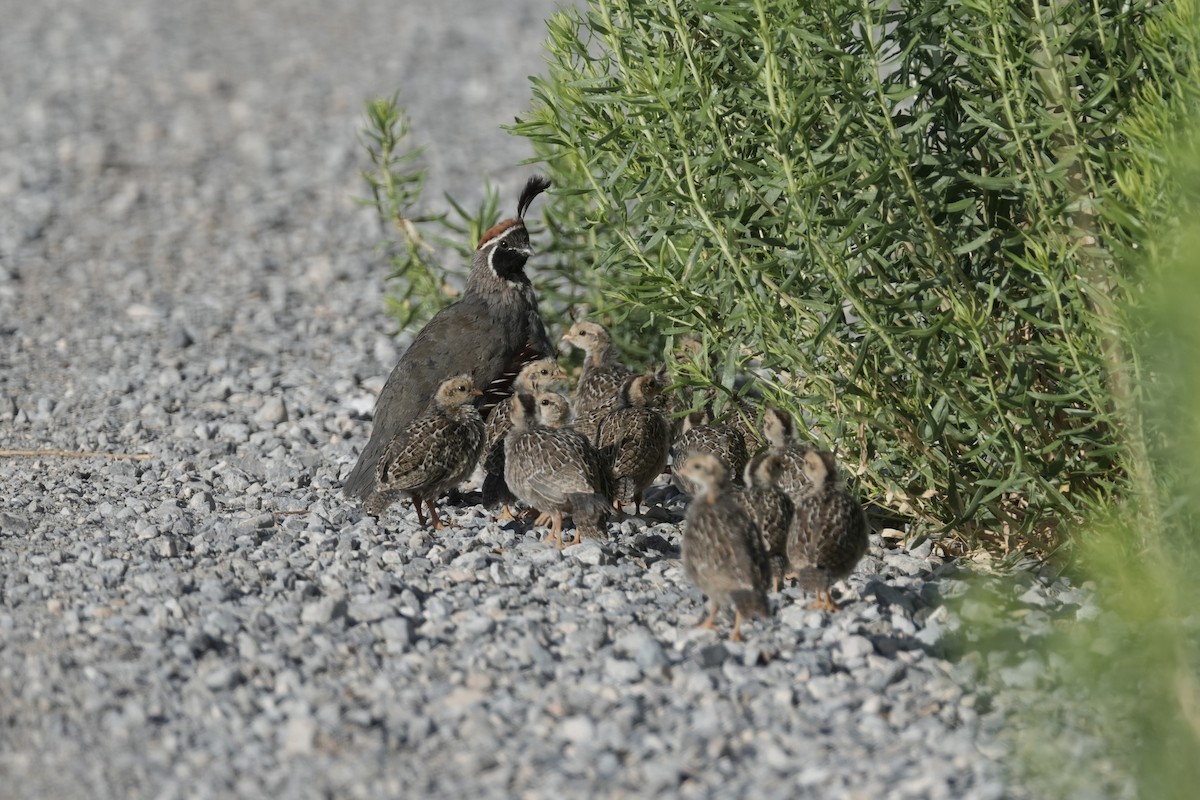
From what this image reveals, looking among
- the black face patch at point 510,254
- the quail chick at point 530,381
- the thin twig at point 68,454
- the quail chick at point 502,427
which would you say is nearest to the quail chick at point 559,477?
the quail chick at point 502,427

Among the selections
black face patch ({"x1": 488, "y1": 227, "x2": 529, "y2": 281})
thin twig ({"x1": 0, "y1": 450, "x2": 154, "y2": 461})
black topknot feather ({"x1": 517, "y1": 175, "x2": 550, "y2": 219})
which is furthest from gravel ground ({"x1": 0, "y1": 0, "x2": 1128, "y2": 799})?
black topknot feather ({"x1": 517, "y1": 175, "x2": 550, "y2": 219})

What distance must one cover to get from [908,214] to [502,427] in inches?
102

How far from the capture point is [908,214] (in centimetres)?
548

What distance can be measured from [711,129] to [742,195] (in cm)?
29

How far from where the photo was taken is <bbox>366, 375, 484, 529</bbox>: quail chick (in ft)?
21.8

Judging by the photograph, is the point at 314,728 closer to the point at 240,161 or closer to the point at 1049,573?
the point at 1049,573

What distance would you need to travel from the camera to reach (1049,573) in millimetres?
6031

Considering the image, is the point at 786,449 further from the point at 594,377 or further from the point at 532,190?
the point at 532,190

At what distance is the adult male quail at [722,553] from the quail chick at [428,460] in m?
1.38

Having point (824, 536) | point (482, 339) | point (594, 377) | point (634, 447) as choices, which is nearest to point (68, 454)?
point (482, 339)

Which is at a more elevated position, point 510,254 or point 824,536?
point 510,254

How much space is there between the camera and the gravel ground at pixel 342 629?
4590 mm

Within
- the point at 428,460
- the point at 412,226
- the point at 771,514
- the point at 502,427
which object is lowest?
the point at 771,514

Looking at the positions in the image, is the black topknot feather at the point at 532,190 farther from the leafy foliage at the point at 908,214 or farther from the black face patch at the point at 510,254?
the leafy foliage at the point at 908,214
